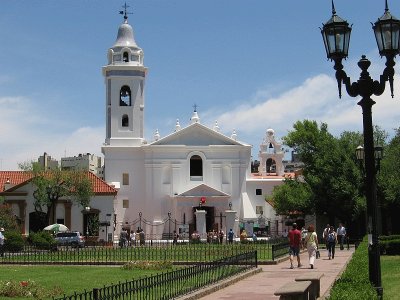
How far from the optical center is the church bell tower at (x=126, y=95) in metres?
71.3

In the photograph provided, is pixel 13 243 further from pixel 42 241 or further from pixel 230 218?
pixel 230 218

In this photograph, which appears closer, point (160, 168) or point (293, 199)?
point (293, 199)

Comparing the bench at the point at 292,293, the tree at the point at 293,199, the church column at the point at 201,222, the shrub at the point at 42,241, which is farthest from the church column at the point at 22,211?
the bench at the point at 292,293

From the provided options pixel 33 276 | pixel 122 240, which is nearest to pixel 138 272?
pixel 33 276

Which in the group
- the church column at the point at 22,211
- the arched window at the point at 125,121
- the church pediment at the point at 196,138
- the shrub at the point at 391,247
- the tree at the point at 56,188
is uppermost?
the arched window at the point at 125,121

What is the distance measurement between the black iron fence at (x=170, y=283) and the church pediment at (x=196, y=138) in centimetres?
4586

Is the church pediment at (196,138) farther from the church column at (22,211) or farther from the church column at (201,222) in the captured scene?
the church column at (22,211)

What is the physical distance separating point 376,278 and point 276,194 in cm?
4887

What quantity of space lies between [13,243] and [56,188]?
19.0 m

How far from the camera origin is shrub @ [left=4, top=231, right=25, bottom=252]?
3869 cm

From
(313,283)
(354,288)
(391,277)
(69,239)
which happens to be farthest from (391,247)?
(69,239)

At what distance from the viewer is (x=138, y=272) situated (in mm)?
25766

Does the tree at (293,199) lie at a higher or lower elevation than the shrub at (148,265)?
higher

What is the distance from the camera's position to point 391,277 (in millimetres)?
21688
